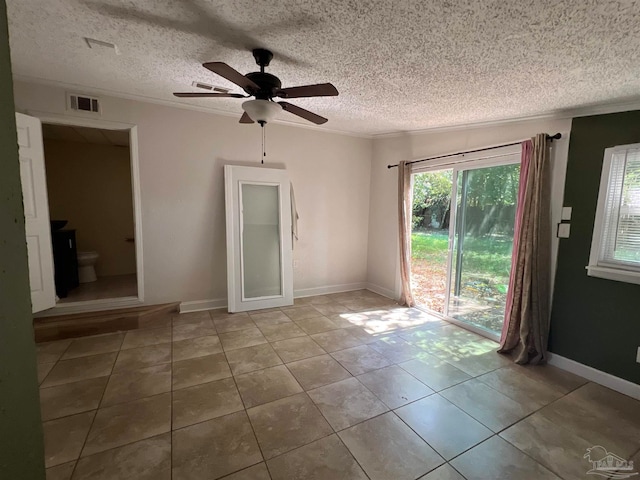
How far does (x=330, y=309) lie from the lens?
3.78m

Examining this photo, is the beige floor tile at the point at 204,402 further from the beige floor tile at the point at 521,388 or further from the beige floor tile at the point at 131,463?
the beige floor tile at the point at 521,388

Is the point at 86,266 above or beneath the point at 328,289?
above

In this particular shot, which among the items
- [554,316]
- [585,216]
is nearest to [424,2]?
[585,216]

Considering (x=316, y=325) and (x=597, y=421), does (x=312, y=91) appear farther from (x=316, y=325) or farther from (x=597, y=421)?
(x=597, y=421)

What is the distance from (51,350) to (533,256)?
4.59m

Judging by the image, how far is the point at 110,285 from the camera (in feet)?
12.8

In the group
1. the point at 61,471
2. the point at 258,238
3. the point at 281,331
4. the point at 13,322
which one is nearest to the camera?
the point at 13,322

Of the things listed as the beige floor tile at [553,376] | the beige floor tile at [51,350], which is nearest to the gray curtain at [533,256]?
the beige floor tile at [553,376]

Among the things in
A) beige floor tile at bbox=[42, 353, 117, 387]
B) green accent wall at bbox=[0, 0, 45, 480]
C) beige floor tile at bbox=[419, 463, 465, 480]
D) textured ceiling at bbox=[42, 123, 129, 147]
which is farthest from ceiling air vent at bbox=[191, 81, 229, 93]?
beige floor tile at bbox=[419, 463, 465, 480]

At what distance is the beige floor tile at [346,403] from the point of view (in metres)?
1.82

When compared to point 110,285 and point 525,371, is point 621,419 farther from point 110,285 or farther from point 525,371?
point 110,285

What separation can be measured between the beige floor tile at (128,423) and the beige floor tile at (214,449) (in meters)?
0.17

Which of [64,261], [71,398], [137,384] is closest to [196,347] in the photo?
[137,384]

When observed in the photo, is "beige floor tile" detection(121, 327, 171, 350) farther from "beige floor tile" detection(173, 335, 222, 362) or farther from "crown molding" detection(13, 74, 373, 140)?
"crown molding" detection(13, 74, 373, 140)
